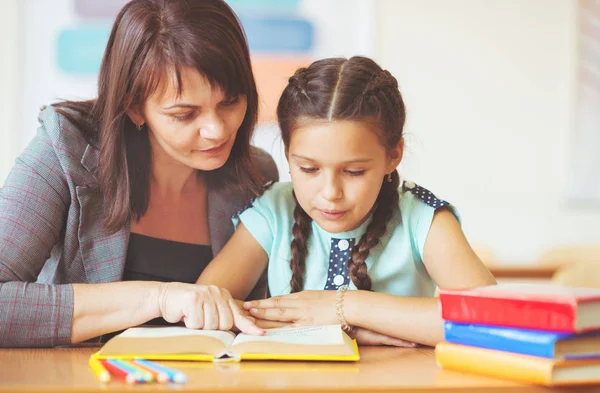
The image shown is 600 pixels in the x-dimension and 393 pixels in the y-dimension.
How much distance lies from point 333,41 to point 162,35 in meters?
2.03

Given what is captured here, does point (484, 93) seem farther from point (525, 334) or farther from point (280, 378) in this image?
point (280, 378)

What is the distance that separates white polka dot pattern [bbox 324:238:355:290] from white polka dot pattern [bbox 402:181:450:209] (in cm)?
16

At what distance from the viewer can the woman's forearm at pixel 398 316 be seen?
1184mm

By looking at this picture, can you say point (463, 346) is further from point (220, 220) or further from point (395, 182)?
point (220, 220)

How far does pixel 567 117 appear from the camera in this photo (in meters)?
3.46

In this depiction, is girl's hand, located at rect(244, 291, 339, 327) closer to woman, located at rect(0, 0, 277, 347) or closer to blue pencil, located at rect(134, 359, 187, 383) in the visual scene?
woman, located at rect(0, 0, 277, 347)

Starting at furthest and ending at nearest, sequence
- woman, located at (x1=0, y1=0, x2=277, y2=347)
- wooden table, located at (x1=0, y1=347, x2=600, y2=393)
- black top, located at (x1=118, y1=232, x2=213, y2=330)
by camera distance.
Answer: black top, located at (x1=118, y1=232, x2=213, y2=330) < woman, located at (x1=0, y1=0, x2=277, y2=347) < wooden table, located at (x1=0, y1=347, x2=600, y2=393)

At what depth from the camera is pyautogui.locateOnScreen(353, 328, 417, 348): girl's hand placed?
120 cm

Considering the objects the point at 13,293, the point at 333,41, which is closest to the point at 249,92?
the point at 13,293

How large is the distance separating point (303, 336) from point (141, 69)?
61 cm

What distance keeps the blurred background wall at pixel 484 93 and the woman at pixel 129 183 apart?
6.02ft

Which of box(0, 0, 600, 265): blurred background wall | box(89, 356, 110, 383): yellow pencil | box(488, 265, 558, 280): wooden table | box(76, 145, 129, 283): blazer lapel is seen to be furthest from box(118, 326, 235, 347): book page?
box(488, 265, 558, 280): wooden table

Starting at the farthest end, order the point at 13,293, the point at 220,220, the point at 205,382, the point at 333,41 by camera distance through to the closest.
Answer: the point at 333,41, the point at 220,220, the point at 13,293, the point at 205,382

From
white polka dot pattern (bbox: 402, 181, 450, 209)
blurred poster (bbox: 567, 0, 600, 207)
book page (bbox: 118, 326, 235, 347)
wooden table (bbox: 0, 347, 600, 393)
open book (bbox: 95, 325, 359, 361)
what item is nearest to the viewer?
wooden table (bbox: 0, 347, 600, 393)
